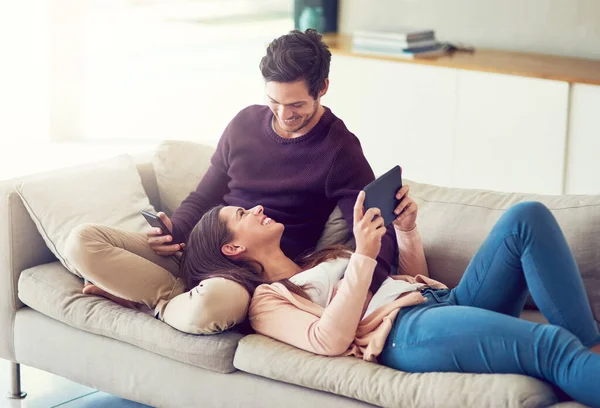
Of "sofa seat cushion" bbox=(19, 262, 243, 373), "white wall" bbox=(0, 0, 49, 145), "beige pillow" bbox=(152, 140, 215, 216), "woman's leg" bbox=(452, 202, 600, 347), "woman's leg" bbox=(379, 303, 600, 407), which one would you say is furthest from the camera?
"white wall" bbox=(0, 0, 49, 145)

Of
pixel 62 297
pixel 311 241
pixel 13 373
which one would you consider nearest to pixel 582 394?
pixel 311 241

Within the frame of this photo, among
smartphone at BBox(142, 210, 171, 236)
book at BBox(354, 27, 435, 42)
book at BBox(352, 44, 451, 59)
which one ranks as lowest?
smartphone at BBox(142, 210, 171, 236)

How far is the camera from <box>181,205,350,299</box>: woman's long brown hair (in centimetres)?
244

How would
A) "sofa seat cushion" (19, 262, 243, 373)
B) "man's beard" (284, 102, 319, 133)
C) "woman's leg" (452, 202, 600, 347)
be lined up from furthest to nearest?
"man's beard" (284, 102, 319, 133), "sofa seat cushion" (19, 262, 243, 373), "woman's leg" (452, 202, 600, 347)

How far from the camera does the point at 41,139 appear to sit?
14.4ft

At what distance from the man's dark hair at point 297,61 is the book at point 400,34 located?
63.6 inches

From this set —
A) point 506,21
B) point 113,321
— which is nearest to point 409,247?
point 113,321

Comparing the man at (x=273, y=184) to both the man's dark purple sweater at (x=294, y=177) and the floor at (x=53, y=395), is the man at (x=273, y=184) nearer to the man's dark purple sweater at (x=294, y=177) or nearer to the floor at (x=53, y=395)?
the man's dark purple sweater at (x=294, y=177)

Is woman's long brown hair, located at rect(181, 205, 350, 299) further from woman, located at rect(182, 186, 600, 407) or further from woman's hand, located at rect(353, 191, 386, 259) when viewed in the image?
woman's hand, located at rect(353, 191, 386, 259)

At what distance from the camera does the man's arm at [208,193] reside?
2.77 metres

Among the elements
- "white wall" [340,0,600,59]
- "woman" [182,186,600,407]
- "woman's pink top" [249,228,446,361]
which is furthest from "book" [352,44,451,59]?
"woman's pink top" [249,228,446,361]

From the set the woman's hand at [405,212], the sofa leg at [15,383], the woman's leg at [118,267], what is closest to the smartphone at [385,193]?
the woman's hand at [405,212]

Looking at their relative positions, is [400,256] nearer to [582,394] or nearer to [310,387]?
[310,387]

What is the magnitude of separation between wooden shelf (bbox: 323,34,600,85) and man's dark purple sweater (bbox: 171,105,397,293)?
133 cm
